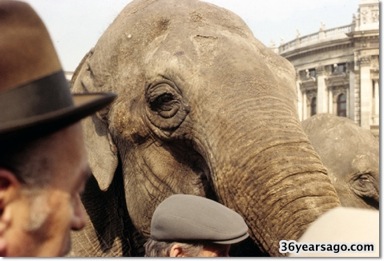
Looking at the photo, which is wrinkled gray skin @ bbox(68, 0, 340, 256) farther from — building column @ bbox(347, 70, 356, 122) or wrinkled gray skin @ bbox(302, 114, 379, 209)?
building column @ bbox(347, 70, 356, 122)

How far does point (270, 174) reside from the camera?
2.56 m

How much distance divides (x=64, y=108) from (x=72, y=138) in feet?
0.12

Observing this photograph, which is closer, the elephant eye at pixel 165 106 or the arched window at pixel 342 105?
the elephant eye at pixel 165 106

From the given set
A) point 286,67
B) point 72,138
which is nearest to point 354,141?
point 286,67

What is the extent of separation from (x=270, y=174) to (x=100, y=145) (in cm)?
83

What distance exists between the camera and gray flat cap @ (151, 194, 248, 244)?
1918 mm

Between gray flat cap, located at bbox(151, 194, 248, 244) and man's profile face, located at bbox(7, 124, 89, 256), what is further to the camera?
gray flat cap, located at bbox(151, 194, 248, 244)

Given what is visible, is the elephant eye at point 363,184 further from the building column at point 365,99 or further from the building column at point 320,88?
the building column at point 320,88

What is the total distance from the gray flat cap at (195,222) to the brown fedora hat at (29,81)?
853mm

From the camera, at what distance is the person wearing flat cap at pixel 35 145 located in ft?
3.25

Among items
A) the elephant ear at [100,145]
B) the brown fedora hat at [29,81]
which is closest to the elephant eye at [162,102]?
the elephant ear at [100,145]

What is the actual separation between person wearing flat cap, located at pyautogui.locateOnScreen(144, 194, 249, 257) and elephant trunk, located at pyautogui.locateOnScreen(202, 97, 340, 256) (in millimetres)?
569

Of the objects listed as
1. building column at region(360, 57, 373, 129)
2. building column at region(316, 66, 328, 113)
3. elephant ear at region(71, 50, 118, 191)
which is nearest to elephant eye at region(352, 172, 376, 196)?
building column at region(360, 57, 373, 129)

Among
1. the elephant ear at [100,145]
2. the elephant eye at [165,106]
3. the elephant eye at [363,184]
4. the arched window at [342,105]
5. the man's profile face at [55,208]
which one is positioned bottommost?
the arched window at [342,105]
